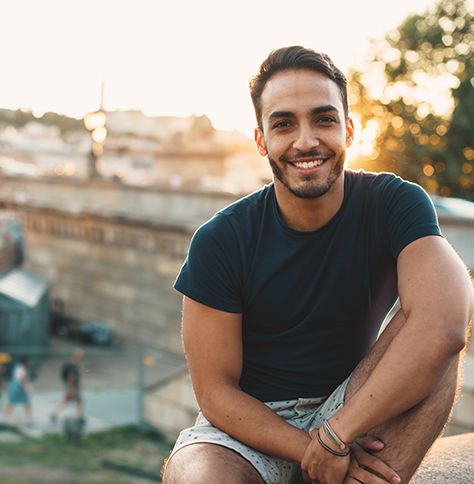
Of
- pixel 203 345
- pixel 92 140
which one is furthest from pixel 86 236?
pixel 203 345

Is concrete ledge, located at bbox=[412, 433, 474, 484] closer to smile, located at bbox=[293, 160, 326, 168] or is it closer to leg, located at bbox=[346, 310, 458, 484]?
leg, located at bbox=[346, 310, 458, 484]

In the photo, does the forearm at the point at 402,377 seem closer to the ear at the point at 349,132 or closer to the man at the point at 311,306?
the man at the point at 311,306

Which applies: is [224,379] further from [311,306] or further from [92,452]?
[92,452]

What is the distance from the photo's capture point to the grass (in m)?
9.28

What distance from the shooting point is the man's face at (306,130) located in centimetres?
225

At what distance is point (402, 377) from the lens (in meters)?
1.93

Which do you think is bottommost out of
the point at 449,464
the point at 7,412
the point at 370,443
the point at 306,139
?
the point at 7,412

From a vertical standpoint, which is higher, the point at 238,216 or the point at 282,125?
the point at 282,125

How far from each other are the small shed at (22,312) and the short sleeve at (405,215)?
50.6 feet

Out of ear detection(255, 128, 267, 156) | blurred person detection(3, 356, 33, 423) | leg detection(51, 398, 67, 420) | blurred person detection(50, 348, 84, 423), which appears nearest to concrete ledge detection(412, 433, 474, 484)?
ear detection(255, 128, 267, 156)

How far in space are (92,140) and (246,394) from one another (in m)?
18.9

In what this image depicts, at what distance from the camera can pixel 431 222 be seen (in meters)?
2.13

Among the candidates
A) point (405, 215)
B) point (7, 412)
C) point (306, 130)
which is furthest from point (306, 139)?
point (7, 412)

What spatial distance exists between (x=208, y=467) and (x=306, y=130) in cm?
151
